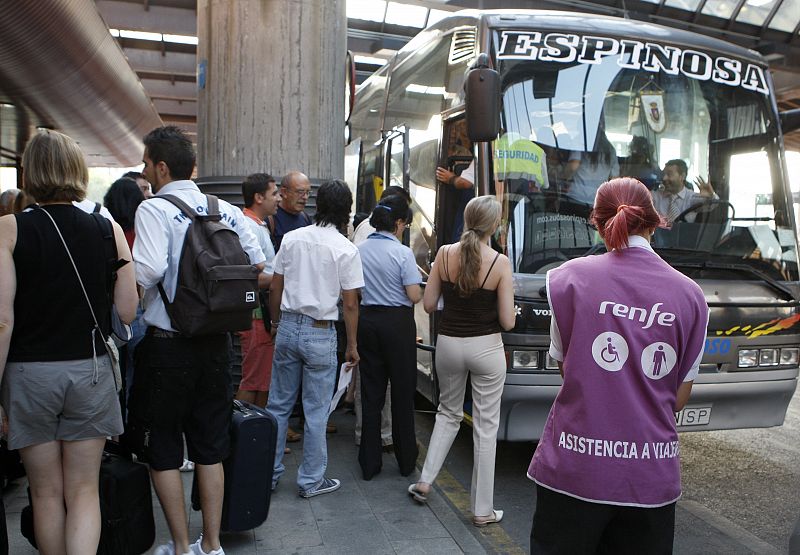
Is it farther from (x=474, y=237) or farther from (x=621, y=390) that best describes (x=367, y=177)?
(x=621, y=390)

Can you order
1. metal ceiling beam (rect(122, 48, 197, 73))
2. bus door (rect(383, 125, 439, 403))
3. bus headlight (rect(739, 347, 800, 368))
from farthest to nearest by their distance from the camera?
metal ceiling beam (rect(122, 48, 197, 73)) < bus door (rect(383, 125, 439, 403)) < bus headlight (rect(739, 347, 800, 368))

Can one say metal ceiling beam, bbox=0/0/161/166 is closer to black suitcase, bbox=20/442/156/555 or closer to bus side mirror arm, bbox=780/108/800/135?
black suitcase, bbox=20/442/156/555

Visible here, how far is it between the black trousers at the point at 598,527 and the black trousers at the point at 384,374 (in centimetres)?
264

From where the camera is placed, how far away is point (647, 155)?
17.6 ft

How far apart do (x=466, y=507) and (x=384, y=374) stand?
3.39 feet

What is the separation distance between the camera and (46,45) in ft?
26.4

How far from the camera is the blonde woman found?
2.94 metres

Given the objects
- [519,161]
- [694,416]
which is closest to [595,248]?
[519,161]

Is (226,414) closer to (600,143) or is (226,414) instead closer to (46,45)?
(600,143)

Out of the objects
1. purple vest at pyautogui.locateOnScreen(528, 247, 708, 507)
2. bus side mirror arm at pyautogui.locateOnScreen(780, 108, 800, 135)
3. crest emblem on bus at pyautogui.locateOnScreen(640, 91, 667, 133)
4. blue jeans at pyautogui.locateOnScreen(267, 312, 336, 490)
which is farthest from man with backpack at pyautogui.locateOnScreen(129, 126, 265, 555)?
bus side mirror arm at pyautogui.locateOnScreen(780, 108, 800, 135)

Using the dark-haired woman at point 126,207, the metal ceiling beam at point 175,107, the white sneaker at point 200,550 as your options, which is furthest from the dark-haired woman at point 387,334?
the metal ceiling beam at point 175,107

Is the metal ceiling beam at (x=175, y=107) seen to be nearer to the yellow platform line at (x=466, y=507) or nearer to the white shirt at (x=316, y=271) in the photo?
the yellow platform line at (x=466, y=507)

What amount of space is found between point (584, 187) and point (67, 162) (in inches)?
132

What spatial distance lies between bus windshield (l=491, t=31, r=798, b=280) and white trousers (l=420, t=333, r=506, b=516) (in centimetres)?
81
